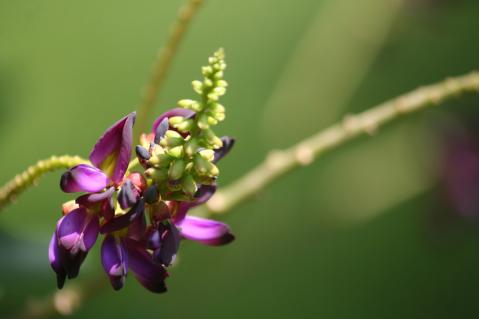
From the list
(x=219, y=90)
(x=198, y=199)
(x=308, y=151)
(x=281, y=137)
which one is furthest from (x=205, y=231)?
(x=281, y=137)

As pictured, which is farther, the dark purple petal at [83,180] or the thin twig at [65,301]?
the thin twig at [65,301]

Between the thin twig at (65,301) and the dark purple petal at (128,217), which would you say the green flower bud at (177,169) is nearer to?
the dark purple petal at (128,217)

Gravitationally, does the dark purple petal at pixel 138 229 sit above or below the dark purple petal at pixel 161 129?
below

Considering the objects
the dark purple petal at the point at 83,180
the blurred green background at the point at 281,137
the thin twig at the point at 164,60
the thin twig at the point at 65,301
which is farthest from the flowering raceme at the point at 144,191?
the blurred green background at the point at 281,137

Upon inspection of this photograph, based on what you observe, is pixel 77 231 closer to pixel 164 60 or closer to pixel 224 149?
pixel 224 149

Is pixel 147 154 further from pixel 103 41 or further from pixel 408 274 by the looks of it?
pixel 408 274
